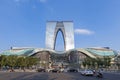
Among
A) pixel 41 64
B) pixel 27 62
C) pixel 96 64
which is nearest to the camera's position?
pixel 27 62

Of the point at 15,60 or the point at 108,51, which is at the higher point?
the point at 108,51

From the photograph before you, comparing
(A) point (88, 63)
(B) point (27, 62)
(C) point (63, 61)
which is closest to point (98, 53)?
(C) point (63, 61)

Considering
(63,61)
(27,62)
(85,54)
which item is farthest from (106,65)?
(63,61)

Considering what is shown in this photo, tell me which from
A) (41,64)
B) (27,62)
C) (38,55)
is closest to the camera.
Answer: (27,62)

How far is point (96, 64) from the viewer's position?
13225cm

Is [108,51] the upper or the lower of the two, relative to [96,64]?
upper

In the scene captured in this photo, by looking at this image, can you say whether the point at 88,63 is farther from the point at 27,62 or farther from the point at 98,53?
the point at 98,53

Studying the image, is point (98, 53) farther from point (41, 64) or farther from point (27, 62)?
point (27, 62)

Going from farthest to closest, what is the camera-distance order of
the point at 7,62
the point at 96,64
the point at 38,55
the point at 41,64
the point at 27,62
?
the point at 38,55, the point at 41,64, the point at 96,64, the point at 27,62, the point at 7,62

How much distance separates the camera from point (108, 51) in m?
196

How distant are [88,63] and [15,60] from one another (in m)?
38.8

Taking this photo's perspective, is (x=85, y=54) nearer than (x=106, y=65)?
No

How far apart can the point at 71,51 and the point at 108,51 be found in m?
29.6

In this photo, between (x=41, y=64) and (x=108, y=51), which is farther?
(x=108, y=51)
